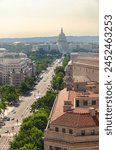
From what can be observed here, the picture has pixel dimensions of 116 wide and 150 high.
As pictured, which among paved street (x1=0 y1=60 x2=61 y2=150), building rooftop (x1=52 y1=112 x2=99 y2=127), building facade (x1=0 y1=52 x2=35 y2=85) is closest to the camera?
building rooftop (x1=52 y1=112 x2=99 y2=127)

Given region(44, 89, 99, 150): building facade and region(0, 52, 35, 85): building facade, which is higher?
region(44, 89, 99, 150): building facade

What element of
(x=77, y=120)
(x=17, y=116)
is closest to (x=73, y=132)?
(x=77, y=120)

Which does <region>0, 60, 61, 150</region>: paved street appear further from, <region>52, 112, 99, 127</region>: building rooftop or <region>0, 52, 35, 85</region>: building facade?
<region>52, 112, 99, 127</region>: building rooftop

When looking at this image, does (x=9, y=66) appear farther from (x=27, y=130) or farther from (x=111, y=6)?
(x=111, y=6)

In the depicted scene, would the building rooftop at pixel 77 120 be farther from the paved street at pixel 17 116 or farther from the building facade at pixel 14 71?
the building facade at pixel 14 71

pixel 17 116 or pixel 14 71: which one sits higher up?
pixel 14 71

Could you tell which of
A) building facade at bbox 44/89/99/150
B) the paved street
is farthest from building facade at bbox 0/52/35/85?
building facade at bbox 44/89/99/150

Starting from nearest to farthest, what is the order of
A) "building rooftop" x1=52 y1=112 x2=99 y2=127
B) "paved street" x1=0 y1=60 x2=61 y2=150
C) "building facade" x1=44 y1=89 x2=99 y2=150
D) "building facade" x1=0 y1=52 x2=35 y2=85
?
1. "building facade" x1=44 y1=89 x2=99 y2=150
2. "building rooftop" x1=52 y1=112 x2=99 y2=127
3. "paved street" x1=0 y1=60 x2=61 y2=150
4. "building facade" x1=0 y1=52 x2=35 y2=85

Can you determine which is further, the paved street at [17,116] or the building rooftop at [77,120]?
the paved street at [17,116]

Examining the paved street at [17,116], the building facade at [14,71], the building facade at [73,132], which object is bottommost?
the paved street at [17,116]

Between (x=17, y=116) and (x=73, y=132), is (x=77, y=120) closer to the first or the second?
(x=73, y=132)

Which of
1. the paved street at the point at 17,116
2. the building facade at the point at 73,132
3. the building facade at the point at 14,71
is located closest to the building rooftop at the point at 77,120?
→ the building facade at the point at 73,132
